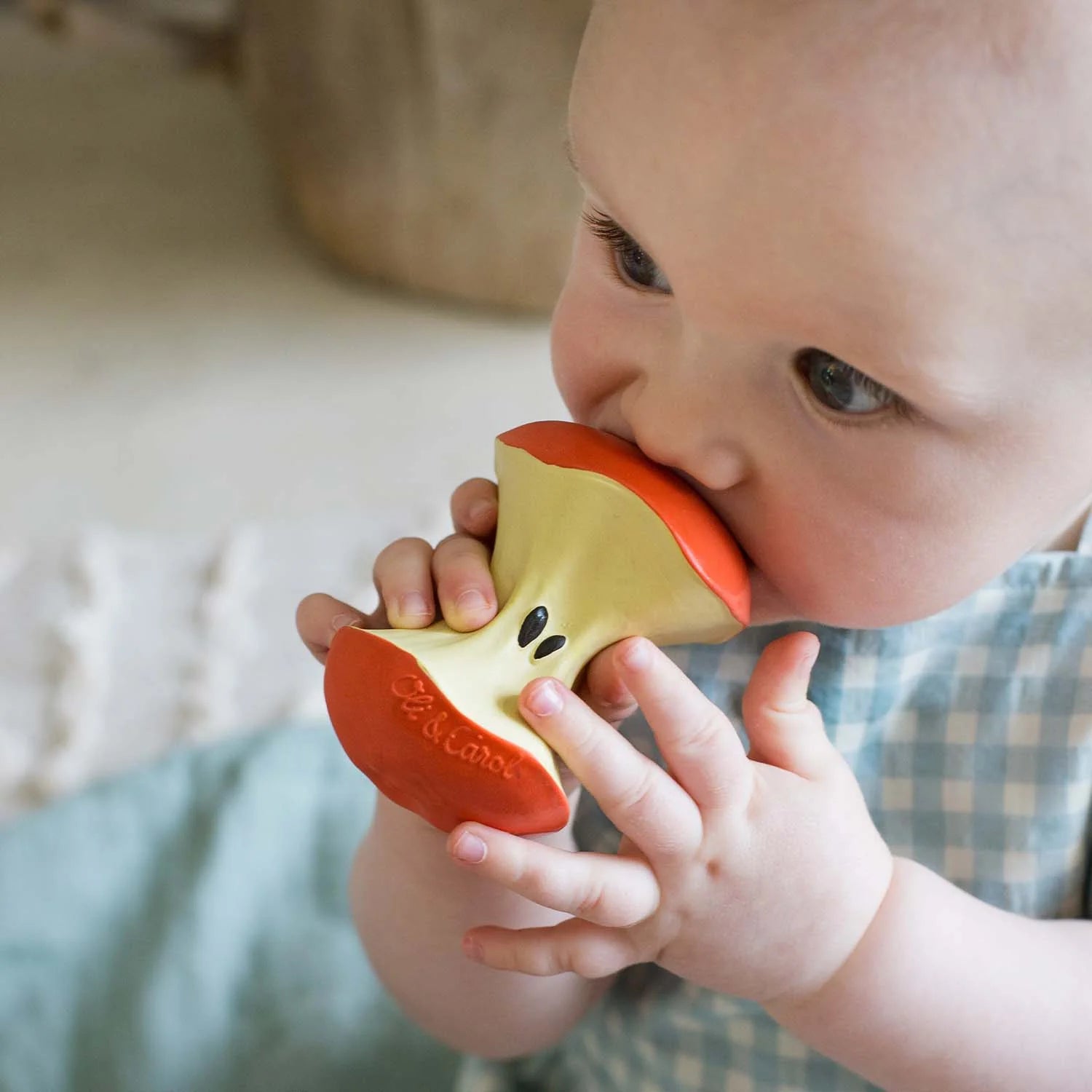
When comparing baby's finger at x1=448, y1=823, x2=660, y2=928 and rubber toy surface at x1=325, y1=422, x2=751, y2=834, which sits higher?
rubber toy surface at x1=325, y1=422, x2=751, y2=834

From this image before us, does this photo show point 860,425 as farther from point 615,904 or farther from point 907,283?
point 615,904

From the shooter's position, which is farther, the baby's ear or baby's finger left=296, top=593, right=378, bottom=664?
the baby's ear

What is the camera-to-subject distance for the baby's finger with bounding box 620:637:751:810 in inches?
18.8

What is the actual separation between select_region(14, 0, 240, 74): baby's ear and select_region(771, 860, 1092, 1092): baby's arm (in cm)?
178

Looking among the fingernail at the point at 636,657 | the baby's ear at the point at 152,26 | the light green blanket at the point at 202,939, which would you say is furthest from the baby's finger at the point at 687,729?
the baby's ear at the point at 152,26

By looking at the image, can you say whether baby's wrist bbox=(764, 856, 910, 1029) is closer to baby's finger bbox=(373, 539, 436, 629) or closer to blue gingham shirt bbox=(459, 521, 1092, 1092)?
blue gingham shirt bbox=(459, 521, 1092, 1092)

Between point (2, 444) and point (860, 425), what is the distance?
118cm

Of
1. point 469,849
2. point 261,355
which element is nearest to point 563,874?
point 469,849

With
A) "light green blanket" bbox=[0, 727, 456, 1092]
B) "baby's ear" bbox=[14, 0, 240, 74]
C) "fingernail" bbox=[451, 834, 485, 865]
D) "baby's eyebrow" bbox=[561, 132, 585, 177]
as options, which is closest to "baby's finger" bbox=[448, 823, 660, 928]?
"fingernail" bbox=[451, 834, 485, 865]

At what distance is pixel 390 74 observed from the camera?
4.84 feet

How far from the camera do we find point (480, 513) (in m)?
0.59

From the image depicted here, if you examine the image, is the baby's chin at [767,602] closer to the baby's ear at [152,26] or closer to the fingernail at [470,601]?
the fingernail at [470,601]

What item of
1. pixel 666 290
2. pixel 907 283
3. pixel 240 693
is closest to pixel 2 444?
pixel 240 693

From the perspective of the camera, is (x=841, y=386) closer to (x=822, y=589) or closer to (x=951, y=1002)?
(x=822, y=589)
